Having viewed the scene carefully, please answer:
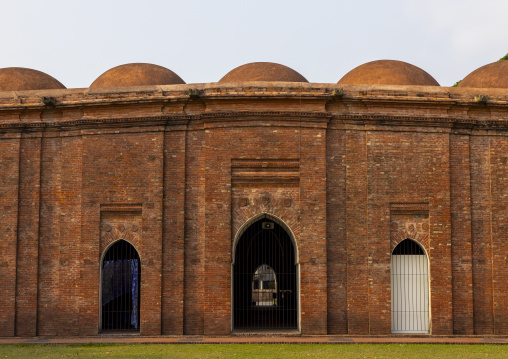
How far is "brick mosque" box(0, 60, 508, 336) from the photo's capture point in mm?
12883

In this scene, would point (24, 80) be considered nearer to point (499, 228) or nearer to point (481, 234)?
point (481, 234)

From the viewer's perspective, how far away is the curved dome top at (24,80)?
608 inches

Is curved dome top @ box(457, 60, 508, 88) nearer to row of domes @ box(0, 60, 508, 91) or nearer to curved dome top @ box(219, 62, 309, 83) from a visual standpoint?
row of domes @ box(0, 60, 508, 91)

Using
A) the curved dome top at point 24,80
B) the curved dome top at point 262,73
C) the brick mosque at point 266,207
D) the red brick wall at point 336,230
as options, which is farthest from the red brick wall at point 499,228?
the curved dome top at point 24,80

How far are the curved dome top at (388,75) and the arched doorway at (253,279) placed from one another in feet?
13.3

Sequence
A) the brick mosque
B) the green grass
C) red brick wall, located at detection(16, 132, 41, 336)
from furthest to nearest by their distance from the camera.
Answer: red brick wall, located at detection(16, 132, 41, 336) < the brick mosque < the green grass

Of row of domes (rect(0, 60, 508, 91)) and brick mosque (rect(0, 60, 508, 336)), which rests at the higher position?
row of domes (rect(0, 60, 508, 91))

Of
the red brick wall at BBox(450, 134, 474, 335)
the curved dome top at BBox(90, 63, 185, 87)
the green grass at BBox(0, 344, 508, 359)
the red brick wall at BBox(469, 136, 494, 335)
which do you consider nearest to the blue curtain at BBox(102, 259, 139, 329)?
the green grass at BBox(0, 344, 508, 359)

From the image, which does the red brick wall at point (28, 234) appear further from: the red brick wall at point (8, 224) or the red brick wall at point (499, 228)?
the red brick wall at point (499, 228)

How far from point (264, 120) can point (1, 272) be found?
21.1ft

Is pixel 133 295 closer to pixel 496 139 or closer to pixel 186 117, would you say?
pixel 186 117

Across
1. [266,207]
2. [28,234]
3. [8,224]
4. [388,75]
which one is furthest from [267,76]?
[8,224]

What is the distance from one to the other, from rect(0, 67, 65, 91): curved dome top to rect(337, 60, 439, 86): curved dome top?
23.6 ft

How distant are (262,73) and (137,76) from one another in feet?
9.82
